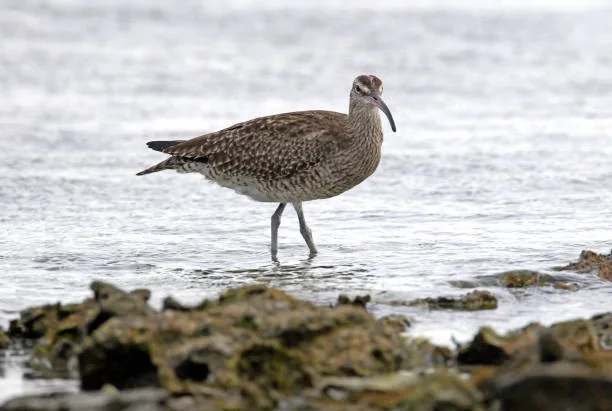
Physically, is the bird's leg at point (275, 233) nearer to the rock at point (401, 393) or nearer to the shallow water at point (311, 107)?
the shallow water at point (311, 107)

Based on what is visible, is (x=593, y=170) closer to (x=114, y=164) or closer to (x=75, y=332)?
(x=114, y=164)

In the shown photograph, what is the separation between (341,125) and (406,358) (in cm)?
431

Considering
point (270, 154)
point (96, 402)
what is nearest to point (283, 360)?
point (96, 402)

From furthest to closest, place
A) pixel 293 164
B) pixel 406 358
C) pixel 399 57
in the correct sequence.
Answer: pixel 399 57 < pixel 293 164 < pixel 406 358

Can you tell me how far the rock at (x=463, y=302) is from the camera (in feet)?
26.5

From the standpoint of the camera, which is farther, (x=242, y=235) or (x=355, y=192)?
(x=355, y=192)

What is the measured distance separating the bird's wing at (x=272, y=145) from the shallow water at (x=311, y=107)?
2.08ft

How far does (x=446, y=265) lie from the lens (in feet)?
31.3

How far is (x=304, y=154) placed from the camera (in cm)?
1050

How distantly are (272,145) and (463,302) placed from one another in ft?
10.2

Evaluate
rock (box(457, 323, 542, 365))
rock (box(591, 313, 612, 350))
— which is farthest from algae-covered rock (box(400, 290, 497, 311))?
rock (box(457, 323, 542, 365))

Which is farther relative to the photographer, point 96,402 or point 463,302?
point 463,302

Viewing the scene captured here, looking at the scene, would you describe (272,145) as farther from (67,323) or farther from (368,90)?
(67,323)

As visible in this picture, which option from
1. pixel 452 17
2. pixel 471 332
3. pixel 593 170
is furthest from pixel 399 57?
pixel 471 332
